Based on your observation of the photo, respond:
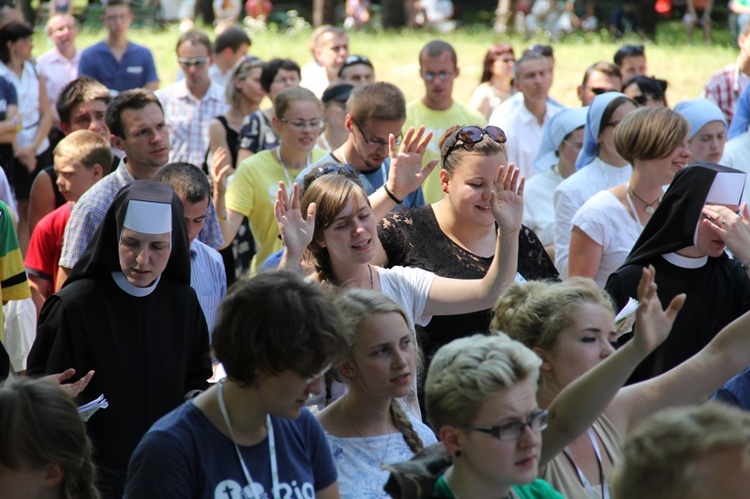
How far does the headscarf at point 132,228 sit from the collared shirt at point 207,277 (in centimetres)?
96

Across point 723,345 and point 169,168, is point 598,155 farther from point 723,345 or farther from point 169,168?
point 723,345

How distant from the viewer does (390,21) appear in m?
31.2

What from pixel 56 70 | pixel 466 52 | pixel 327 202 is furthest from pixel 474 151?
pixel 466 52

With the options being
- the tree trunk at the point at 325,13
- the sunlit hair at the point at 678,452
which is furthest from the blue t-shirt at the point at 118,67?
the tree trunk at the point at 325,13

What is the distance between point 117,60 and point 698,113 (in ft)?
23.2

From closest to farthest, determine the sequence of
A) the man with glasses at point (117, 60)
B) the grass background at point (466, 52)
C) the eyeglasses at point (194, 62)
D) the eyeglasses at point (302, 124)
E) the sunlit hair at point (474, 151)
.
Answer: the sunlit hair at point (474, 151)
the eyeglasses at point (302, 124)
the eyeglasses at point (194, 62)
the man with glasses at point (117, 60)
the grass background at point (466, 52)

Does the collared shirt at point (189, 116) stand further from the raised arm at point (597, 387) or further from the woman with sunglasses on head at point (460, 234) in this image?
the raised arm at point (597, 387)

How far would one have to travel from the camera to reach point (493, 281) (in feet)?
14.6

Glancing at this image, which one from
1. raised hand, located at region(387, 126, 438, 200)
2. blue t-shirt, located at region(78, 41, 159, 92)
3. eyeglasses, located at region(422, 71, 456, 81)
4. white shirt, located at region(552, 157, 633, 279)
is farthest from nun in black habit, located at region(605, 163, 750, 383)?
blue t-shirt, located at region(78, 41, 159, 92)

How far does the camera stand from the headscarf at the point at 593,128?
7.05m

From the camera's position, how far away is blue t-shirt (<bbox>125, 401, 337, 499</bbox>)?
9.50 feet

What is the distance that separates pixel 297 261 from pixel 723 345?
66.8 inches

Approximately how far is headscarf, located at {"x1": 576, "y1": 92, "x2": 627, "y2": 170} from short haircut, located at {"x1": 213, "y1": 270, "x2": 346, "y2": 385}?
14.4ft

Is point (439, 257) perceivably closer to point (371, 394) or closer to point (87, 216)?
point (371, 394)
